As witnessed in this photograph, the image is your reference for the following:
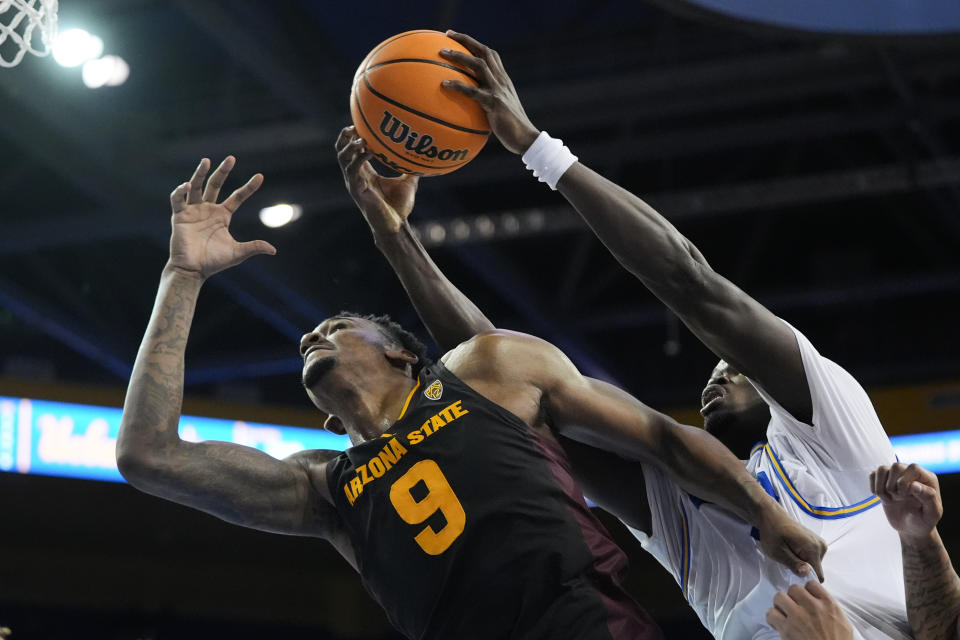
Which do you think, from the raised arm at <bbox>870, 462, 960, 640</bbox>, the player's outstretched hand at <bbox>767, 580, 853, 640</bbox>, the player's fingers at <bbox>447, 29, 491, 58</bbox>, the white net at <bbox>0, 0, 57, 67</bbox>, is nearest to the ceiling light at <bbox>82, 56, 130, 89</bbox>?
the white net at <bbox>0, 0, 57, 67</bbox>

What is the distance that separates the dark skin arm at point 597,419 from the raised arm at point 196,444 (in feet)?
1.85

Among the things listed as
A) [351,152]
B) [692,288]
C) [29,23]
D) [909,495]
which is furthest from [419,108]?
[909,495]

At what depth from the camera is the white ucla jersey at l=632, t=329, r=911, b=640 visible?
112 inches

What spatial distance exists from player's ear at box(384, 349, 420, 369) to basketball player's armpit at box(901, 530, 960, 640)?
142 centimetres

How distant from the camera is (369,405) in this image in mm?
3207

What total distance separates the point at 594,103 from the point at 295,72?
6.02ft

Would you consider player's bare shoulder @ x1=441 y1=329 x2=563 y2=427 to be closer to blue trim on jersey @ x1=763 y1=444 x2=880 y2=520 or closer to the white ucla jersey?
the white ucla jersey

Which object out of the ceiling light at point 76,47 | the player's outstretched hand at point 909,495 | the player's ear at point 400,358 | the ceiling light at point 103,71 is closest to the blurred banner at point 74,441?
→ the ceiling light at point 103,71

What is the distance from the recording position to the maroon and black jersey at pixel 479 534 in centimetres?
269

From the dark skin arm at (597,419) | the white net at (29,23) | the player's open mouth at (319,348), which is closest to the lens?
the dark skin arm at (597,419)

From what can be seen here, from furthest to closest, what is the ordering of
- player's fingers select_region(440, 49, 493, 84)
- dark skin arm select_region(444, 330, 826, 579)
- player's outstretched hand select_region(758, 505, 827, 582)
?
player's fingers select_region(440, 49, 493, 84) < dark skin arm select_region(444, 330, 826, 579) < player's outstretched hand select_region(758, 505, 827, 582)

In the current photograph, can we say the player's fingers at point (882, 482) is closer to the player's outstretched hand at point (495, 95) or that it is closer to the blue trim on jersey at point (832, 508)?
the blue trim on jersey at point (832, 508)

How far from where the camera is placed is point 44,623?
35.4 feet

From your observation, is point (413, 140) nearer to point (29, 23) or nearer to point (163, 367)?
point (163, 367)
